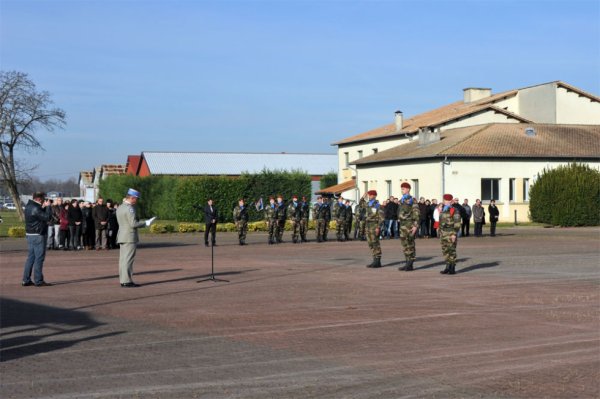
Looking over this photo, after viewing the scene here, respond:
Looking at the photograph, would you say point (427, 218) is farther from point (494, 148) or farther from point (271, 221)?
point (494, 148)

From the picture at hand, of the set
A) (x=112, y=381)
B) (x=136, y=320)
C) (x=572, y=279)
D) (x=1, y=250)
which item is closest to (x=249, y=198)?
(x=1, y=250)

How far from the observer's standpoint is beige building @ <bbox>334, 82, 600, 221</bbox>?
5062 cm

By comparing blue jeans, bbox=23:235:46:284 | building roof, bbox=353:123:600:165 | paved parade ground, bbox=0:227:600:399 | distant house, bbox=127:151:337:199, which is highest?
distant house, bbox=127:151:337:199

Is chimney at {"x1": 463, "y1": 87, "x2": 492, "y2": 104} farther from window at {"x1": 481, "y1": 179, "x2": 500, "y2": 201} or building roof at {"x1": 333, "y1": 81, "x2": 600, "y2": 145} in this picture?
window at {"x1": 481, "y1": 179, "x2": 500, "y2": 201}

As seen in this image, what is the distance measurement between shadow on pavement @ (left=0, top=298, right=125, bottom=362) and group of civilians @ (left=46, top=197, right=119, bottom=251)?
15.7 m

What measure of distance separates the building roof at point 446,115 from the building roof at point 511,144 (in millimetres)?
4521

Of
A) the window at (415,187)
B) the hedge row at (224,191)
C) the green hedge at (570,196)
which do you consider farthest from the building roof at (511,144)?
the hedge row at (224,191)

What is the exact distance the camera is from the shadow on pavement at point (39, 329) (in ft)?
32.9

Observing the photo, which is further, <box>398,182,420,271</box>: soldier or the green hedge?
the green hedge

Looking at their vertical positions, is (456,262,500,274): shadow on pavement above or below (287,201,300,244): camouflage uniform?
below

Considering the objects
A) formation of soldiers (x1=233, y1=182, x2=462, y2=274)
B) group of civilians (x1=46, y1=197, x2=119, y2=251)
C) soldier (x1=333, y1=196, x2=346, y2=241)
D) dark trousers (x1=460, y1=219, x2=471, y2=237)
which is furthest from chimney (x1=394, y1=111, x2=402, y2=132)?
group of civilians (x1=46, y1=197, x2=119, y2=251)

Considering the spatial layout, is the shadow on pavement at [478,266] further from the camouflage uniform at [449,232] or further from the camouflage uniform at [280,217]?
the camouflage uniform at [280,217]

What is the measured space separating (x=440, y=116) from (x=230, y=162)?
117ft

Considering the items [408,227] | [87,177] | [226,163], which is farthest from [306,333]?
[87,177]
